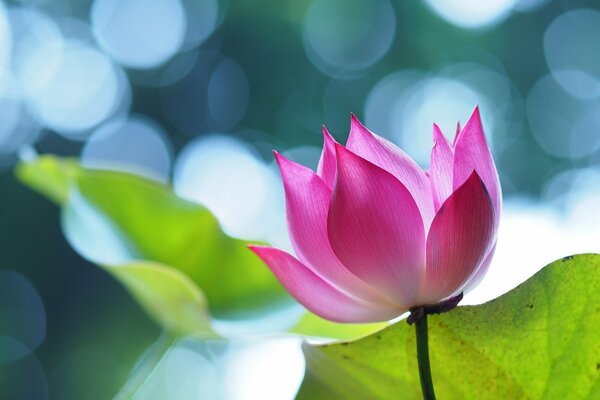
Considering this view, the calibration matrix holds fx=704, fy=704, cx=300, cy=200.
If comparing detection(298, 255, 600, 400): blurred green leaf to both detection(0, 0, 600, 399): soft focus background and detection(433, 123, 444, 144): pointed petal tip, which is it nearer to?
detection(433, 123, 444, 144): pointed petal tip

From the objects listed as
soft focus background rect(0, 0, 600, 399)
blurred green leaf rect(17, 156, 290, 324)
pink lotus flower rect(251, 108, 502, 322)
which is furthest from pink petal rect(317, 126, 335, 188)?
soft focus background rect(0, 0, 600, 399)

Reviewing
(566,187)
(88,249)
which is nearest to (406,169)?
(88,249)

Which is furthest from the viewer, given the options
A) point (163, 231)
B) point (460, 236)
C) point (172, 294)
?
point (163, 231)

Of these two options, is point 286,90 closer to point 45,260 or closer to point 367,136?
point 45,260

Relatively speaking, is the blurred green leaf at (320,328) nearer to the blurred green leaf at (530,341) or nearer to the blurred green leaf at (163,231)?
the blurred green leaf at (163,231)

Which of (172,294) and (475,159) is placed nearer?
(475,159)

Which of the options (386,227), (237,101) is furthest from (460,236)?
(237,101)

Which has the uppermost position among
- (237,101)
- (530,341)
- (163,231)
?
(530,341)

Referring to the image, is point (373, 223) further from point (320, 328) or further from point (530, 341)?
point (320, 328)

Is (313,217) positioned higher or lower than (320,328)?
higher
